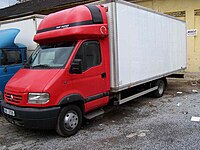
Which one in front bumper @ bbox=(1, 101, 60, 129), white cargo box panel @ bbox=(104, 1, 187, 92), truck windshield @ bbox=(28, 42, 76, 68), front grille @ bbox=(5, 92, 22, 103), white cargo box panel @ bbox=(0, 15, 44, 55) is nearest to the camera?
front bumper @ bbox=(1, 101, 60, 129)

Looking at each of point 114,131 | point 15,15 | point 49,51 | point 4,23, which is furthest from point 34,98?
point 15,15

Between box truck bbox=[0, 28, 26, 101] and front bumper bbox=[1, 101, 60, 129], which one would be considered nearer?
front bumper bbox=[1, 101, 60, 129]

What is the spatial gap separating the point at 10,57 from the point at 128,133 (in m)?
4.32

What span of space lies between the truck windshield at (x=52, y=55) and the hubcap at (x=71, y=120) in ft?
3.63

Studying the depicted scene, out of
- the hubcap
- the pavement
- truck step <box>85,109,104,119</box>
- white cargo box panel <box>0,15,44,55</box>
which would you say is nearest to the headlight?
the hubcap

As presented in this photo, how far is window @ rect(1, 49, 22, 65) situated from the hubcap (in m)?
3.14

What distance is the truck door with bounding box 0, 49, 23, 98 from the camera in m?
7.14

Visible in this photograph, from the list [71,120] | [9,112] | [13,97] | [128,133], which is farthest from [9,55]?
[128,133]

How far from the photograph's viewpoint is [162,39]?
345 inches

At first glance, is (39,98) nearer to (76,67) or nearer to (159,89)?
(76,67)

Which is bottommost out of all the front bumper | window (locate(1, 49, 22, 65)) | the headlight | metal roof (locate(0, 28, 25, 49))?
the front bumper

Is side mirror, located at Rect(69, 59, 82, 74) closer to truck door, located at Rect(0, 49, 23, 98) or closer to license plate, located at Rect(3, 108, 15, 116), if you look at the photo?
license plate, located at Rect(3, 108, 15, 116)

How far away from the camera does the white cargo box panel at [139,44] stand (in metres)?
6.23

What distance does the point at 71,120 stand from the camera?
5.41 metres
